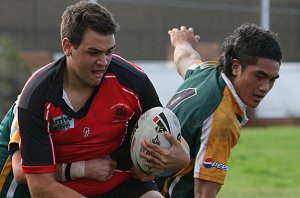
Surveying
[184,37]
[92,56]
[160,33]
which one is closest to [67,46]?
[92,56]

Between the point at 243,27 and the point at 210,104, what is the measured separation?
73 centimetres

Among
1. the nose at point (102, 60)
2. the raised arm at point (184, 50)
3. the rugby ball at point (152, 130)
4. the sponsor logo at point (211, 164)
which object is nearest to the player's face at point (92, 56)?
the nose at point (102, 60)

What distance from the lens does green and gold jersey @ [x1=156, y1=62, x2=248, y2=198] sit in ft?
19.0

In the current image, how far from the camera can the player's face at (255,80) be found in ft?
19.1

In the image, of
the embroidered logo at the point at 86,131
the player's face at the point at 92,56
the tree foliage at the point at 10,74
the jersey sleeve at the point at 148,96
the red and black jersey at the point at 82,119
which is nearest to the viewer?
the player's face at the point at 92,56

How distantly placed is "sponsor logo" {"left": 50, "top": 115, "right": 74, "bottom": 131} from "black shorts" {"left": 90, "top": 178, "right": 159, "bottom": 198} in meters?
0.64

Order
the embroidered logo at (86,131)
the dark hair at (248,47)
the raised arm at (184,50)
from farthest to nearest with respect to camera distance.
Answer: the raised arm at (184,50)
the dark hair at (248,47)
the embroidered logo at (86,131)

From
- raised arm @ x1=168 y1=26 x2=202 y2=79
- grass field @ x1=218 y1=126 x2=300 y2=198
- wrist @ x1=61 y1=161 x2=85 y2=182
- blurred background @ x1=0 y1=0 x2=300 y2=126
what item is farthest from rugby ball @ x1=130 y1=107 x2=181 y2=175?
blurred background @ x1=0 y1=0 x2=300 y2=126

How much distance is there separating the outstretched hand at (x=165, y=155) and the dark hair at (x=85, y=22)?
84 cm

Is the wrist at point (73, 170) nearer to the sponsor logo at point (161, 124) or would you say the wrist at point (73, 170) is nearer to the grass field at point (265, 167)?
the sponsor logo at point (161, 124)

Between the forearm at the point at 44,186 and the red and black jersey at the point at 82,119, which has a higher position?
the red and black jersey at the point at 82,119

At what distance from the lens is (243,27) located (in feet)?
20.3

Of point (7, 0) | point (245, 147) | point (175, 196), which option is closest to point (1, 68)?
point (245, 147)

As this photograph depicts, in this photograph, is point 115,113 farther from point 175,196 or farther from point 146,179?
point 175,196
